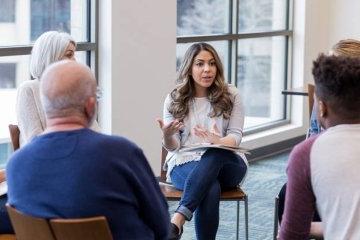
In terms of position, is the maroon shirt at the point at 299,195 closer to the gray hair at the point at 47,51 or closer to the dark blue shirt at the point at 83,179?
the dark blue shirt at the point at 83,179

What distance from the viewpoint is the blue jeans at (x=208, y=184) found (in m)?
3.54

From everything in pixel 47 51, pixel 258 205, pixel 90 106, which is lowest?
pixel 258 205

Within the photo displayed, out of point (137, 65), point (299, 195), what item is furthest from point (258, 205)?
point (299, 195)

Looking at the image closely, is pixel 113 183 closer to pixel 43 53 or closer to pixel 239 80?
pixel 43 53

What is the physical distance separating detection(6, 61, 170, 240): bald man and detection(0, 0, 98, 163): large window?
2375 millimetres

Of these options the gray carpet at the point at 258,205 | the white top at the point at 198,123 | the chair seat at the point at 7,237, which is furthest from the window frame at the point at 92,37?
the chair seat at the point at 7,237

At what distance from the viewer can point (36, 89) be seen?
3453 millimetres

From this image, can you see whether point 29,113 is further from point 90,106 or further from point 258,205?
point 258,205

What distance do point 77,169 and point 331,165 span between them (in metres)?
0.72

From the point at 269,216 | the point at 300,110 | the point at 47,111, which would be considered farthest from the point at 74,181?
the point at 300,110

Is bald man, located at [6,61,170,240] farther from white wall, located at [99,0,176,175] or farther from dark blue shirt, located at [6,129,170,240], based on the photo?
white wall, located at [99,0,176,175]

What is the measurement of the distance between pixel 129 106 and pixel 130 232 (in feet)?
9.80

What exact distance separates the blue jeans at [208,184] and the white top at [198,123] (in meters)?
0.10

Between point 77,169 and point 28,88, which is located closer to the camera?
point 77,169
